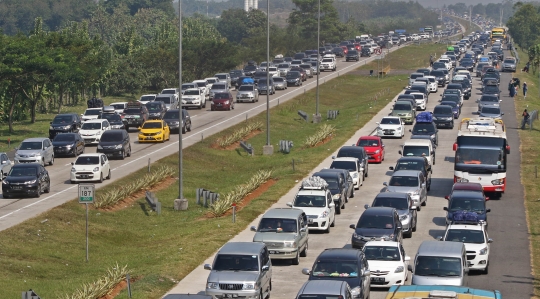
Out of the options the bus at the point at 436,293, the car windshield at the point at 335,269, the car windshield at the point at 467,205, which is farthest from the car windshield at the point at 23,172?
the bus at the point at 436,293

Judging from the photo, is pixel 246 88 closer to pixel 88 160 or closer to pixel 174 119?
pixel 174 119

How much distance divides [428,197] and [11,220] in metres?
19.4

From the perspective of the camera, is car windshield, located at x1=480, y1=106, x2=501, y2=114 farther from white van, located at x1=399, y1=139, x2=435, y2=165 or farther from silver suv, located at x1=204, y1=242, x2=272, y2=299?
silver suv, located at x1=204, y1=242, x2=272, y2=299

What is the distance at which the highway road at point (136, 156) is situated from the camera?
→ 43353 millimetres

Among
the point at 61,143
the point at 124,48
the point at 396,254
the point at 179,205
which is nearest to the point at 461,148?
the point at 179,205

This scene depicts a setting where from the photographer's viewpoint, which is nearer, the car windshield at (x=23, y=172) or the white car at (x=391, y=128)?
the car windshield at (x=23, y=172)

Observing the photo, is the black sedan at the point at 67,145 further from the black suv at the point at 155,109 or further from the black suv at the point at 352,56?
the black suv at the point at 352,56

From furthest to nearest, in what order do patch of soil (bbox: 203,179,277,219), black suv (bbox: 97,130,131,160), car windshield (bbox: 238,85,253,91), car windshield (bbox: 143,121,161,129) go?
1. car windshield (bbox: 238,85,253,91)
2. car windshield (bbox: 143,121,161,129)
3. black suv (bbox: 97,130,131,160)
4. patch of soil (bbox: 203,179,277,219)

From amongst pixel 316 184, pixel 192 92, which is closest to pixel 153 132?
pixel 192 92

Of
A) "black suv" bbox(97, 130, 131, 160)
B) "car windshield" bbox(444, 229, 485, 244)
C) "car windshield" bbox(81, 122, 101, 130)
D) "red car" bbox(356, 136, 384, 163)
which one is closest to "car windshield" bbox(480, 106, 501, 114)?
"red car" bbox(356, 136, 384, 163)

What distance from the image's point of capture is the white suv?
38.5m

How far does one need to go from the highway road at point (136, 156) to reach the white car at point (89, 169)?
498 millimetres

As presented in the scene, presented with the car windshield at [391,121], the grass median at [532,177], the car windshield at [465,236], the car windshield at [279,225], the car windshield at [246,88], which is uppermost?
the car windshield at [279,225]

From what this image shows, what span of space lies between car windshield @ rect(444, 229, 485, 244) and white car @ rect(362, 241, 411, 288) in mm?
3277
